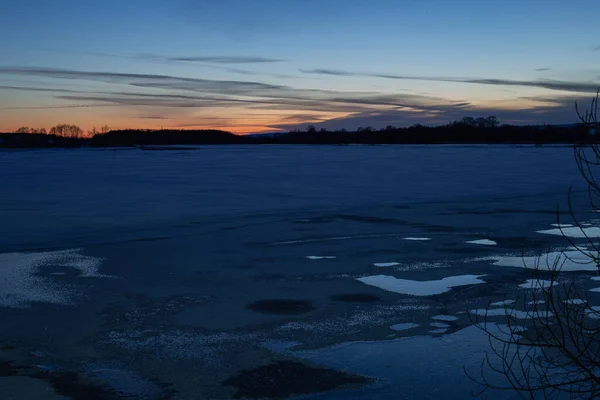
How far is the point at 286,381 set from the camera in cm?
522

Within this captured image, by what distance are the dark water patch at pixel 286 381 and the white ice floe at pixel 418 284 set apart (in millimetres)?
3061

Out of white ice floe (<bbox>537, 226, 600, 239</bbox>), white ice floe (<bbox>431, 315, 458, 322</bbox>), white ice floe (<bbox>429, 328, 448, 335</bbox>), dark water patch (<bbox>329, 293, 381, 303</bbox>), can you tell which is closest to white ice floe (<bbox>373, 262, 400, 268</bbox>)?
dark water patch (<bbox>329, 293, 381, 303</bbox>)

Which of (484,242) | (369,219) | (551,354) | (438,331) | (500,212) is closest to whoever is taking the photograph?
(551,354)

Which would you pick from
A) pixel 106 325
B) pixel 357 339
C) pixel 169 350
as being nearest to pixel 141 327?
pixel 106 325

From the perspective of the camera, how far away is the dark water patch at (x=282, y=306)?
742cm

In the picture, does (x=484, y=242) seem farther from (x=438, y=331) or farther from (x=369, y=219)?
(x=438, y=331)

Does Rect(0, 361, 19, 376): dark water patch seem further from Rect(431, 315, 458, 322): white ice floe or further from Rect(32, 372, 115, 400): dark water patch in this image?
Rect(431, 315, 458, 322): white ice floe

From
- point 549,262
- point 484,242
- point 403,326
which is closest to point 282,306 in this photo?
point 403,326

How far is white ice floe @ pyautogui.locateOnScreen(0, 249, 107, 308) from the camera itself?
26.0ft

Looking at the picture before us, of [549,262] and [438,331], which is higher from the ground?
[549,262]

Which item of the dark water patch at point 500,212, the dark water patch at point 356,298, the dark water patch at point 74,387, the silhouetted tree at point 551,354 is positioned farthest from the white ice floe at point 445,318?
Answer: the dark water patch at point 500,212

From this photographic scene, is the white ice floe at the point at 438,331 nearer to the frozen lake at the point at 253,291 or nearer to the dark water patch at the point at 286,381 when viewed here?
the frozen lake at the point at 253,291

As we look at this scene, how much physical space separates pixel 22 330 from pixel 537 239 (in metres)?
9.14

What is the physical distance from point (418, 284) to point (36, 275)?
5.16 meters
